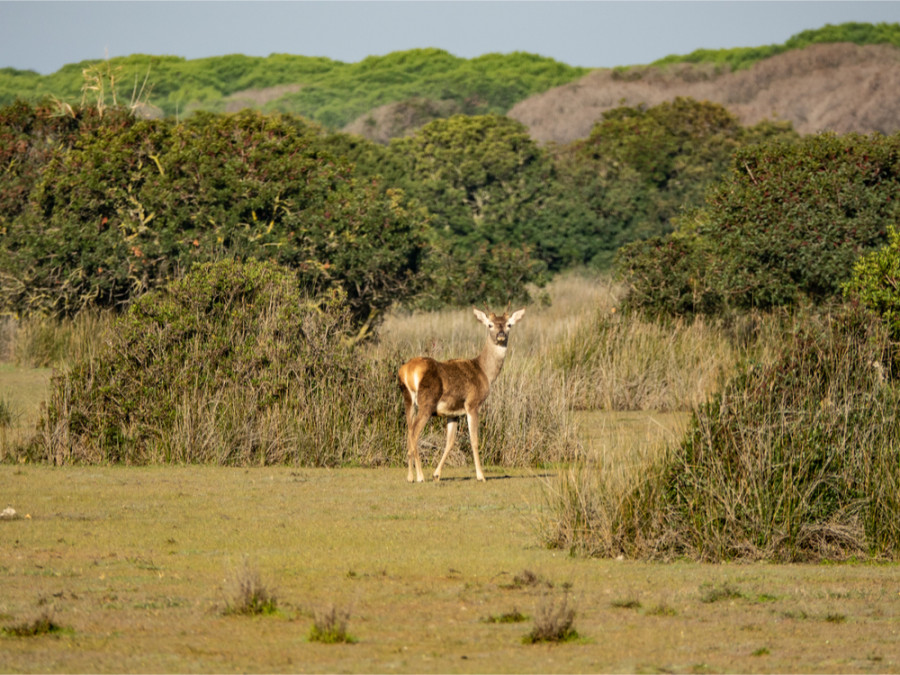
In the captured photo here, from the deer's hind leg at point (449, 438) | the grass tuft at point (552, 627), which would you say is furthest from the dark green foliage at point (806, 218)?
the grass tuft at point (552, 627)

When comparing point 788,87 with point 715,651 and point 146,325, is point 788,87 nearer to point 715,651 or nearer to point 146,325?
point 146,325

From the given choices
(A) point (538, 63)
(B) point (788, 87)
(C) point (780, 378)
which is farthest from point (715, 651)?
(A) point (538, 63)

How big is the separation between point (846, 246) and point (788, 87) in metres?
81.3

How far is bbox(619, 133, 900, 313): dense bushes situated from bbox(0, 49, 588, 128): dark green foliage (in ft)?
260

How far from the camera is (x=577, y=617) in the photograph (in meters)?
8.92

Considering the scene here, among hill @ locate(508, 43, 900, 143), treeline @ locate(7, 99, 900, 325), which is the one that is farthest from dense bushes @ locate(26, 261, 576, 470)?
hill @ locate(508, 43, 900, 143)

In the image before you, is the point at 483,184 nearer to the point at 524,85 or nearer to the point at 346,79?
the point at 524,85

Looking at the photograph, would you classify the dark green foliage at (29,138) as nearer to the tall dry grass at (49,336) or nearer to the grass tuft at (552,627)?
the tall dry grass at (49,336)

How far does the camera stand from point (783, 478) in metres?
11.0

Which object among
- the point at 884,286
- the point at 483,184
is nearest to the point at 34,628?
the point at 884,286

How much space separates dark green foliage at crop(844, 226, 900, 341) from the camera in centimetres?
1681

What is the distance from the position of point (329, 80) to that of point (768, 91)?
4499 cm

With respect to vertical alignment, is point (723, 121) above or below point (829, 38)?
below

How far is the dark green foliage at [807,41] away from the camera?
362ft
